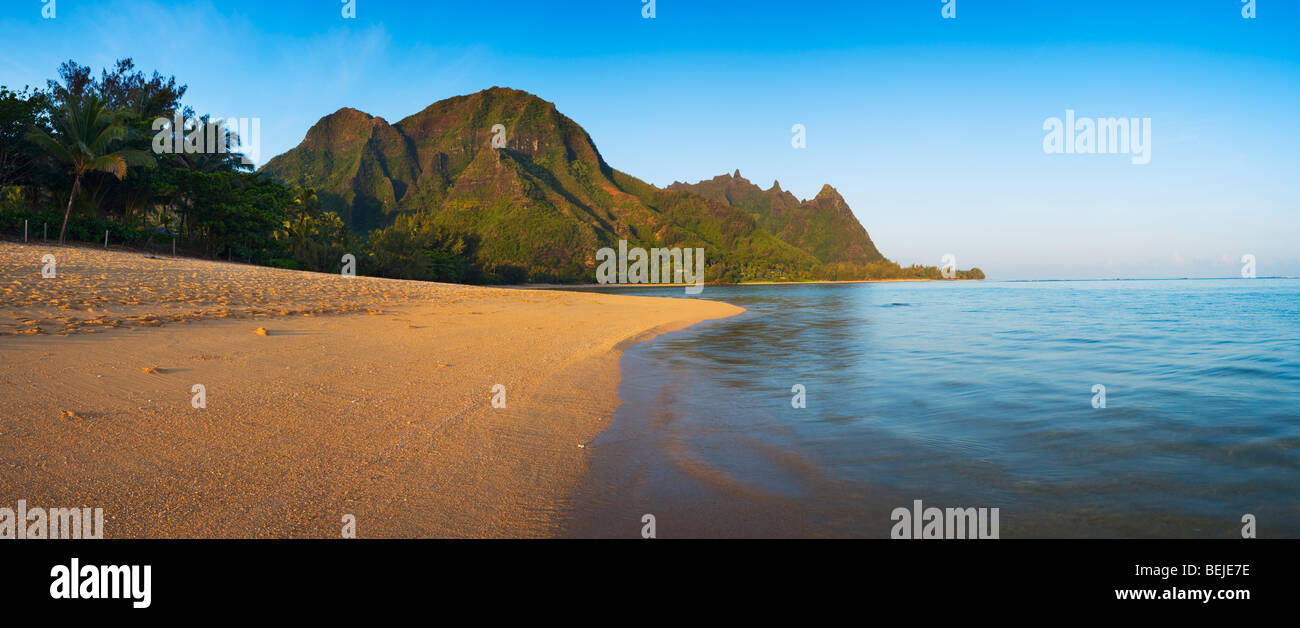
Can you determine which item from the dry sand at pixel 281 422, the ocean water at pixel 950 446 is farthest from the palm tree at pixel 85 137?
the ocean water at pixel 950 446

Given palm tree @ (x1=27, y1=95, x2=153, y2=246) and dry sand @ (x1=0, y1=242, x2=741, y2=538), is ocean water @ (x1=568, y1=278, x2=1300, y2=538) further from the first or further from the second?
palm tree @ (x1=27, y1=95, x2=153, y2=246)

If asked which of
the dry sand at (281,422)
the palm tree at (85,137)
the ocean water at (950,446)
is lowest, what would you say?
the ocean water at (950,446)

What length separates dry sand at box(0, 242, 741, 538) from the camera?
3.93m

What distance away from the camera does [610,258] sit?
450ft

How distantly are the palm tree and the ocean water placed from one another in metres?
33.8

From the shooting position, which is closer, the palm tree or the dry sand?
the dry sand

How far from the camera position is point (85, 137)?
103 feet

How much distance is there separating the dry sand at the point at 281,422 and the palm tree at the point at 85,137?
2331cm

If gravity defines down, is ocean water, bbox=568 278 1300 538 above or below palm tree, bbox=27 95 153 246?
below

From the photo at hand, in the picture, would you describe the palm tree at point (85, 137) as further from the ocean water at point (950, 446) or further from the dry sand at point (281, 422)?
the ocean water at point (950, 446)

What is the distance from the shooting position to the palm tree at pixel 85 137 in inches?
1212

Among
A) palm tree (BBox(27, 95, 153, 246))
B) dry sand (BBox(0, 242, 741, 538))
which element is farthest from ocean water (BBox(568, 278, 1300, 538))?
palm tree (BBox(27, 95, 153, 246))

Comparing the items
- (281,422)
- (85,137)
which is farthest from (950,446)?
(85,137)
